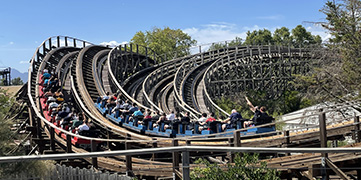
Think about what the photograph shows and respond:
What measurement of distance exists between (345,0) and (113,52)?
2227cm

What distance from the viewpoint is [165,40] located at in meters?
76.4

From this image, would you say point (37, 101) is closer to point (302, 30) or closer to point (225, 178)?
point (225, 178)

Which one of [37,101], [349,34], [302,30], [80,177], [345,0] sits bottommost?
[80,177]

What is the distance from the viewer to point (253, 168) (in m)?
4.68

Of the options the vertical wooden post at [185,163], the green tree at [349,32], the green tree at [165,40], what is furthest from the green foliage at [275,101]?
the green tree at [165,40]

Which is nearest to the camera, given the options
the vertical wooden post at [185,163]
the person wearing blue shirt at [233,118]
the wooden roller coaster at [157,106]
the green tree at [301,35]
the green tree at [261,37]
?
the vertical wooden post at [185,163]

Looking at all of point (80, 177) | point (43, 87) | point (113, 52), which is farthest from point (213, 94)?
point (80, 177)

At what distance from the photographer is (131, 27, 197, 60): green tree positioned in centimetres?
7569

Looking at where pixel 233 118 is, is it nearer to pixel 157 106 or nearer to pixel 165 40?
pixel 157 106

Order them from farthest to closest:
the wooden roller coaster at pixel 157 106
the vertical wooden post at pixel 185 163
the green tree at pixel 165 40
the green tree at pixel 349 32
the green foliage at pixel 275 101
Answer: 1. the green tree at pixel 165 40
2. the green foliage at pixel 275 101
3. the green tree at pixel 349 32
4. the wooden roller coaster at pixel 157 106
5. the vertical wooden post at pixel 185 163

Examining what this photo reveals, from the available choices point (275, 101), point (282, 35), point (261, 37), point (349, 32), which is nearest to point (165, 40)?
point (261, 37)

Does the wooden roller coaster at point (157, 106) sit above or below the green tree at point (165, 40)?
below

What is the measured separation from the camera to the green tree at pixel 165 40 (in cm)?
7569

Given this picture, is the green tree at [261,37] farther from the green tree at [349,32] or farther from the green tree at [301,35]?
the green tree at [349,32]
